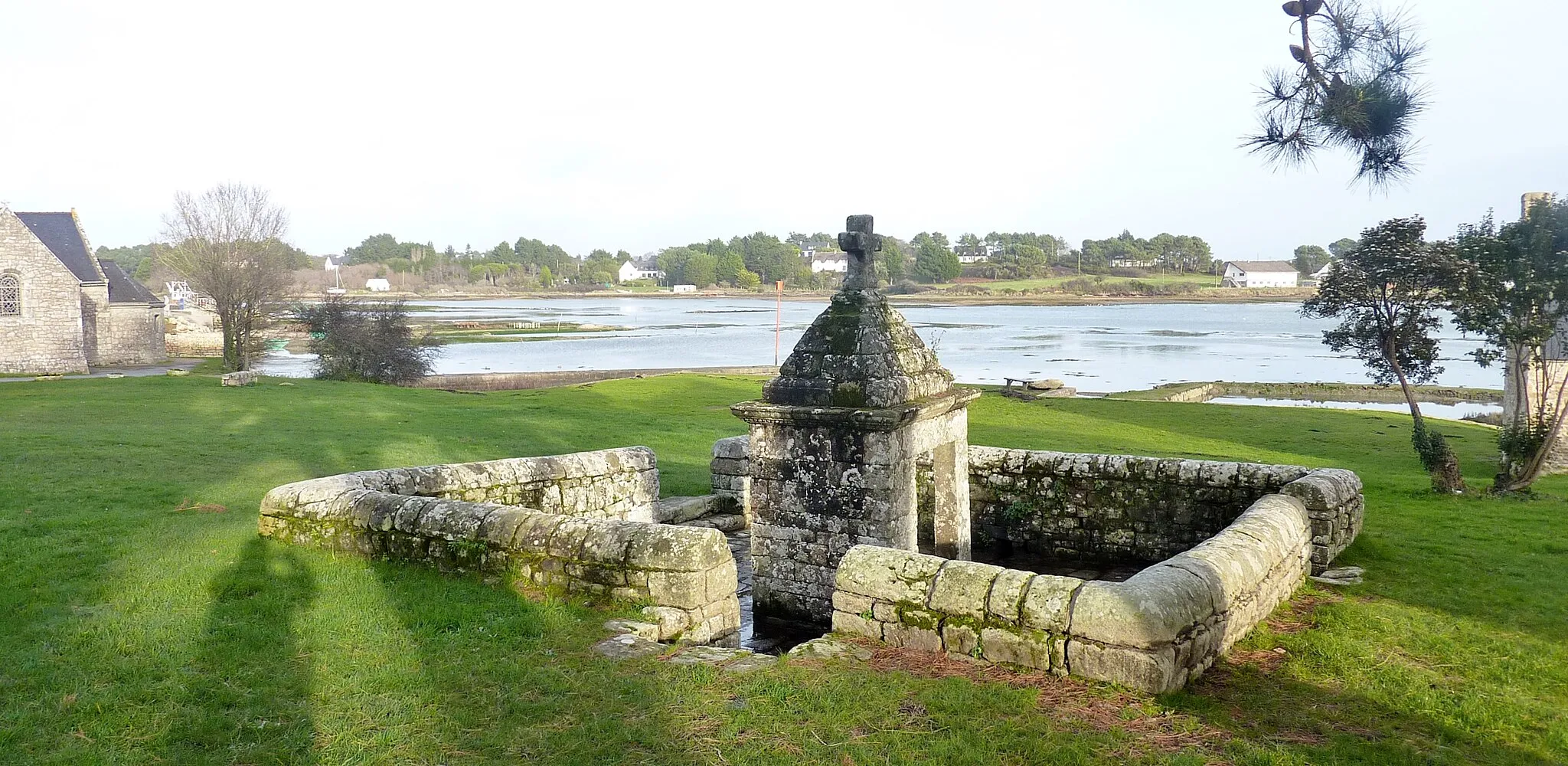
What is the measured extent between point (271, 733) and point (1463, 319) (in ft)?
47.5

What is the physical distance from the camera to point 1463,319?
12555 millimetres

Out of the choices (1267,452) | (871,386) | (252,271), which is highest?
(252,271)

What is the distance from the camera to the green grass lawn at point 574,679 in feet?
13.5

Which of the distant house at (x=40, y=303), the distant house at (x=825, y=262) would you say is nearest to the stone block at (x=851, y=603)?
the distant house at (x=40, y=303)

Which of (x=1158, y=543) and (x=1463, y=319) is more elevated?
(x=1463, y=319)

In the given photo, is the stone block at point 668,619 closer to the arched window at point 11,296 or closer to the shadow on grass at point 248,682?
the shadow on grass at point 248,682

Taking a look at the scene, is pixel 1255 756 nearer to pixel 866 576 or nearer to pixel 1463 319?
pixel 866 576

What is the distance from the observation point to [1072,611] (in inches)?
Result: 193

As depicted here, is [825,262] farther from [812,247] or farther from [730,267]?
[730,267]

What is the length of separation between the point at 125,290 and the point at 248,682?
51.3 metres

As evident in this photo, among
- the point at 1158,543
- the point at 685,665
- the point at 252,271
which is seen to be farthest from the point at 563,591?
the point at 252,271

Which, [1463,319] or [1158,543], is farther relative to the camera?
[1463,319]

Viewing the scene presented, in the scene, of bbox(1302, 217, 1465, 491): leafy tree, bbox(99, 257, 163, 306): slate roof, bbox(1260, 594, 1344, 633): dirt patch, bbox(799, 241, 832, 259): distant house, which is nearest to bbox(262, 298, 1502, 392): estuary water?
bbox(99, 257, 163, 306): slate roof

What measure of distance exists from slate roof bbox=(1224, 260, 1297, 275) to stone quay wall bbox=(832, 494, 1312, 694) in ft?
571
